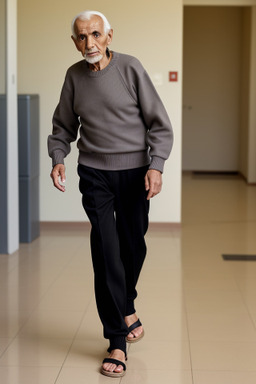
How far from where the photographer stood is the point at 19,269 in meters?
5.25

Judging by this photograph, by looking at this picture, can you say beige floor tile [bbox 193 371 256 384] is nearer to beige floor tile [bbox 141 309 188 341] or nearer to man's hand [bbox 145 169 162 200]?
beige floor tile [bbox 141 309 188 341]

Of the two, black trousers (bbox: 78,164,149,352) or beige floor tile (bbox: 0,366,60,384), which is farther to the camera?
black trousers (bbox: 78,164,149,352)

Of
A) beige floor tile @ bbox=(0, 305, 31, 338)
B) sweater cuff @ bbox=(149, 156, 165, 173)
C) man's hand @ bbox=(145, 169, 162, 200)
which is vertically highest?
sweater cuff @ bbox=(149, 156, 165, 173)

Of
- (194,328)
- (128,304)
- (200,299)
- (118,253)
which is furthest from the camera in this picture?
(200,299)

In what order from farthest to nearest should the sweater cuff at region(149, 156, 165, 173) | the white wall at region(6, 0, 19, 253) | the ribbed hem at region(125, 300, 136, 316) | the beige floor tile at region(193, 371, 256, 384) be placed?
1. the white wall at region(6, 0, 19, 253)
2. the ribbed hem at region(125, 300, 136, 316)
3. the sweater cuff at region(149, 156, 165, 173)
4. the beige floor tile at region(193, 371, 256, 384)

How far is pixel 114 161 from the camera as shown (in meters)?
3.25

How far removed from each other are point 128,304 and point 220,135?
867 centimetres

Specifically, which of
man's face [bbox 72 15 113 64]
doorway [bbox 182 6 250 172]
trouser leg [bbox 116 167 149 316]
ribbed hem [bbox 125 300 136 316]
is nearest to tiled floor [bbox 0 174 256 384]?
ribbed hem [bbox 125 300 136 316]

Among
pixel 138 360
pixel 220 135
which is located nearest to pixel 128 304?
pixel 138 360

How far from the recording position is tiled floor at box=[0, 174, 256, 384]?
10.7 feet

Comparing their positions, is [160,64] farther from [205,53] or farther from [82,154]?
[205,53]

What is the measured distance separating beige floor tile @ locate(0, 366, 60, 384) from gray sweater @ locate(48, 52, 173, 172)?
928 millimetres

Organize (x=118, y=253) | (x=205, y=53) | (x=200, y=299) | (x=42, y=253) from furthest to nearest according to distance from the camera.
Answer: (x=205, y=53) → (x=42, y=253) → (x=200, y=299) → (x=118, y=253)

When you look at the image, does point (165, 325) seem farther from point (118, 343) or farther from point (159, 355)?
point (118, 343)
